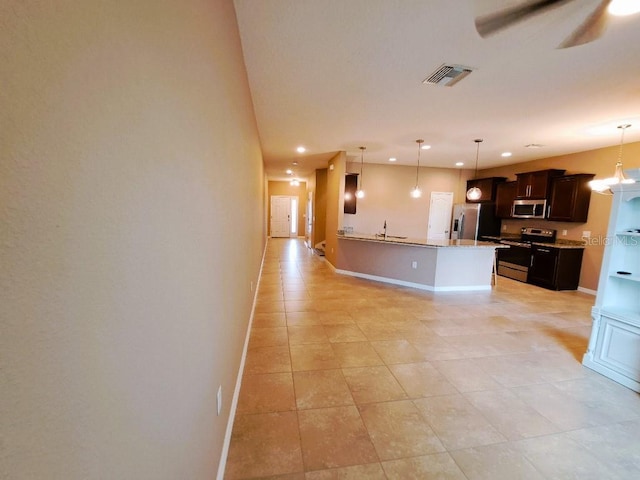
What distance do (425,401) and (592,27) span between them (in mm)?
2618

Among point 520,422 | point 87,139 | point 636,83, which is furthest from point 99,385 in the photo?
point 636,83

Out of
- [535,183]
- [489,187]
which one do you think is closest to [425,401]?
[535,183]

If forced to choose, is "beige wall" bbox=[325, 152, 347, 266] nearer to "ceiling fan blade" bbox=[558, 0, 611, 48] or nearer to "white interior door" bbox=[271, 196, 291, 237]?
"ceiling fan blade" bbox=[558, 0, 611, 48]

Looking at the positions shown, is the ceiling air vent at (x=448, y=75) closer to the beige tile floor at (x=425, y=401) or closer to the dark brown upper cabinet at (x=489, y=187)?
the beige tile floor at (x=425, y=401)

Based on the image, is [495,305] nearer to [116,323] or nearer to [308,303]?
[308,303]

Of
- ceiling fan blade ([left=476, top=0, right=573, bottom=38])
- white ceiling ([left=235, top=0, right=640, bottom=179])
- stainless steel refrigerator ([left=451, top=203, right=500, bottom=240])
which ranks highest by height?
white ceiling ([left=235, top=0, right=640, bottom=179])

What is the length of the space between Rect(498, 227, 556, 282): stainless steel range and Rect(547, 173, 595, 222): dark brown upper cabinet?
1.67ft

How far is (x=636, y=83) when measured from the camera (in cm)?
257

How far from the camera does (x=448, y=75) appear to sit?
8.18 ft

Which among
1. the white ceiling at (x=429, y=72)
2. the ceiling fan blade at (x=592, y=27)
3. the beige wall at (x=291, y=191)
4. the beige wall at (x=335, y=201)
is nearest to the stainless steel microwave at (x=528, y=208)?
the white ceiling at (x=429, y=72)

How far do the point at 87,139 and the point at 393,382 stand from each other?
8.46ft

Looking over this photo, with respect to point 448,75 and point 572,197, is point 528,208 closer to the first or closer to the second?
point 572,197

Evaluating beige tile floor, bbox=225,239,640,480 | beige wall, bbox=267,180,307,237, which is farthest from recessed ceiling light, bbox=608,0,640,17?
beige wall, bbox=267,180,307,237

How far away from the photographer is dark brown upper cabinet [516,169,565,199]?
18.6 ft
